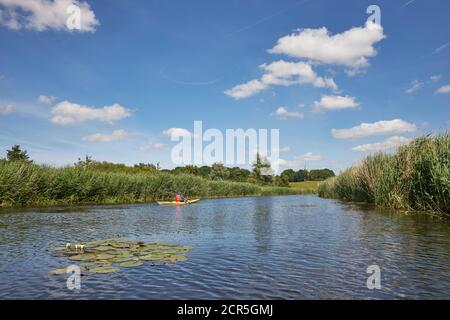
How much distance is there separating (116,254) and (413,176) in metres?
19.7

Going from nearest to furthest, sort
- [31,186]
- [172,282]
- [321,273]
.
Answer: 1. [172,282]
2. [321,273]
3. [31,186]

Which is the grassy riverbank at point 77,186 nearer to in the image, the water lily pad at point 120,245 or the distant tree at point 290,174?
the water lily pad at point 120,245

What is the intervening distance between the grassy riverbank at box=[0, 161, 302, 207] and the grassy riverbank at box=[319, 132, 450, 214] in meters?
24.2

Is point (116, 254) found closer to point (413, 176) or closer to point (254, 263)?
point (254, 263)

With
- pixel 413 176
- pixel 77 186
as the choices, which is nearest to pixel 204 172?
pixel 77 186

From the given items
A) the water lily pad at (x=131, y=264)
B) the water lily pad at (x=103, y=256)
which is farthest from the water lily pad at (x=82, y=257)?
the water lily pad at (x=131, y=264)

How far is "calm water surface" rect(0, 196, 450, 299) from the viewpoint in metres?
7.93

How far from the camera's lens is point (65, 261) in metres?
10.6

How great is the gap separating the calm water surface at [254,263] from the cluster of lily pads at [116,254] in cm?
37

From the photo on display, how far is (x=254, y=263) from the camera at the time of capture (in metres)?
10.7

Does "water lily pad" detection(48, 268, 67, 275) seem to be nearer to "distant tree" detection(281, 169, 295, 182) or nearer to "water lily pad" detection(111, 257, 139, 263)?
"water lily pad" detection(111, 257, 139, 263)
